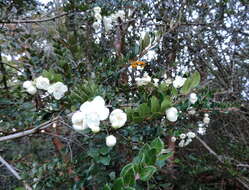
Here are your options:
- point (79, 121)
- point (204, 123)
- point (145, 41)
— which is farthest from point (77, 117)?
point (204, 123)

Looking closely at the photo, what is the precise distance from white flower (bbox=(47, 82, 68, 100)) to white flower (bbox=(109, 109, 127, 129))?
278mm

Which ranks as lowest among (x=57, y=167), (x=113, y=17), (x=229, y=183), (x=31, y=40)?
(x=229, y=183)

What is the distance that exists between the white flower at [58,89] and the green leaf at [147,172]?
1.61 feet

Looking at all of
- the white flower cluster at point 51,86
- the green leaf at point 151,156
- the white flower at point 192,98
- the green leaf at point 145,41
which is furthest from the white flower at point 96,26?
the green leaf at point 151,156

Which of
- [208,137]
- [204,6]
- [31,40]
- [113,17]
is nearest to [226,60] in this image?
[204,6]

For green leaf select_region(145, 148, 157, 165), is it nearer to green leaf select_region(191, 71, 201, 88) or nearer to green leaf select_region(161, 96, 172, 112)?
green leaf select_region(161, 96, 172, 112)

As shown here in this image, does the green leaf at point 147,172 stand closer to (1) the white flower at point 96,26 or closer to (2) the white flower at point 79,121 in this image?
(2) the white flower at point 79,121

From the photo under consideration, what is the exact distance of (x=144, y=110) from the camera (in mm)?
683

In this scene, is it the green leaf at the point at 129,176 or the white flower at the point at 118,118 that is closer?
the green leaf at the point at 129,176

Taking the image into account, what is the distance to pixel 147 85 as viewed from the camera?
1082mm

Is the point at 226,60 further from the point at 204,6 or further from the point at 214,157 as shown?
the point at 214,157

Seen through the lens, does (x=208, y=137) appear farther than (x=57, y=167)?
Yes

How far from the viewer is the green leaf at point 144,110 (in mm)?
676

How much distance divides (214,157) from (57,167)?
201cm
